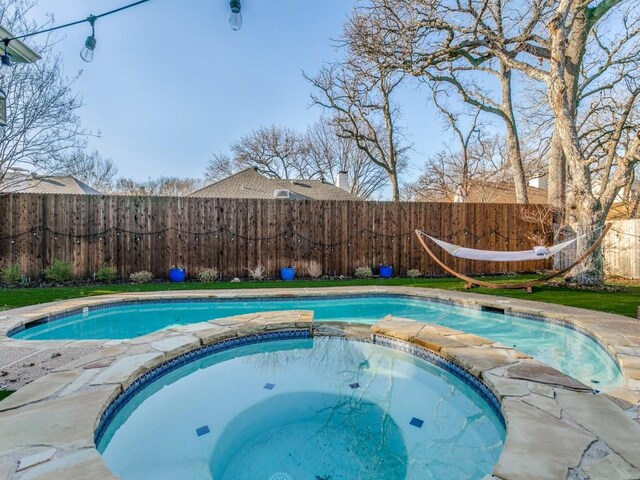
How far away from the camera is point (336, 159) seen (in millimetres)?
24609

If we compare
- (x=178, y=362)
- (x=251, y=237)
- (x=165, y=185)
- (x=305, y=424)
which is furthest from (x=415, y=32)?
(x=165, y=185)

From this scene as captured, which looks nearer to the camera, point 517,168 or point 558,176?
point 558,176

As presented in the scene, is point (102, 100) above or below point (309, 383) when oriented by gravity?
above

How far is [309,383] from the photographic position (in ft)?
10.1

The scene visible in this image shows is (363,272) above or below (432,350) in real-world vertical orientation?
above

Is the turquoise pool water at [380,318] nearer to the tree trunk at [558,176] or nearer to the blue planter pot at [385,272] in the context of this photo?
the blue planter pot at [385,272]

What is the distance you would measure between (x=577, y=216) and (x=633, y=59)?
5.17m

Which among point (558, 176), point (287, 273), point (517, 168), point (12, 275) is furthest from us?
point (517, 168)

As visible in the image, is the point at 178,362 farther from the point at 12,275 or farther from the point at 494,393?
the point at 12,275

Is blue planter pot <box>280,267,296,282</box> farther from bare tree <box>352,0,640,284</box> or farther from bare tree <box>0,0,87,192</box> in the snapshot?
bare tree <box>0,0,87,192</box>

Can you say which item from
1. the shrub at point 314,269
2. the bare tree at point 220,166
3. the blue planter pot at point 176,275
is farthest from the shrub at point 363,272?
the bare tree at point 220,166

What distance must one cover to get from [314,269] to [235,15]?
20.2 feet

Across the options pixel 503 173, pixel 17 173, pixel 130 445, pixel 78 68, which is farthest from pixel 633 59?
pixel 17 173

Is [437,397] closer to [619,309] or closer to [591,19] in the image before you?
[619,309]
